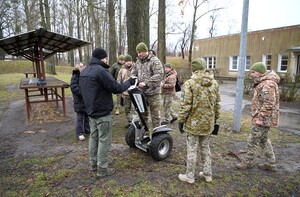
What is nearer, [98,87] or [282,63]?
[98,87]

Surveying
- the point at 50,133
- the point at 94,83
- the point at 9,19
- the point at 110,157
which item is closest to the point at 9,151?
the point at 50,133

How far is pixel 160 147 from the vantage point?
13.0 feet

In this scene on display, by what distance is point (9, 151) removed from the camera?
14.5ft

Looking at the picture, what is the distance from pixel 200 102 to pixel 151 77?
4.71 ft

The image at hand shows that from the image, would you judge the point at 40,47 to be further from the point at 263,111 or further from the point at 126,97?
the point at 263,111

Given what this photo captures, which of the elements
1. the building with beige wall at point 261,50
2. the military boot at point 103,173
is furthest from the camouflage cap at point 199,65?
the building with beige wall at point 261,50

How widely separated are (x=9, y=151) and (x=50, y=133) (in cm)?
113

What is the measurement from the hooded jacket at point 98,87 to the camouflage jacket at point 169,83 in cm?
302

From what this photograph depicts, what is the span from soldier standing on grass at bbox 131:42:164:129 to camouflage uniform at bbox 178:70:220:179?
112 centimetres

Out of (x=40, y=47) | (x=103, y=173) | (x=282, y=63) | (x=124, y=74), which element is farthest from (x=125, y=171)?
(x=282, y=63)

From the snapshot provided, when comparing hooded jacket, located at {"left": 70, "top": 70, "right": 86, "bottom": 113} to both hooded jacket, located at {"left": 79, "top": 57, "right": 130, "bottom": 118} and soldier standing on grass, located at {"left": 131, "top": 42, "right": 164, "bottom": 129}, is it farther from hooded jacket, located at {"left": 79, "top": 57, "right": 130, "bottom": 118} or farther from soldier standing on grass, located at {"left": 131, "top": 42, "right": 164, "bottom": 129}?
hooded jacket, located at {"left": 79, "top": 57, "right": 130, "bottom": 118}

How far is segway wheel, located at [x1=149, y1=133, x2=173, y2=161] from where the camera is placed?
3.74 metres

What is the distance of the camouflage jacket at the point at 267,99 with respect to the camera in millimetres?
3348

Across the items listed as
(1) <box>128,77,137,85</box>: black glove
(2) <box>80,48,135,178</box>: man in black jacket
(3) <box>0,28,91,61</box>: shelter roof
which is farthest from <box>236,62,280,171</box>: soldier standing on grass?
(3) <box>0,28,91,61</box>: shelter roof
